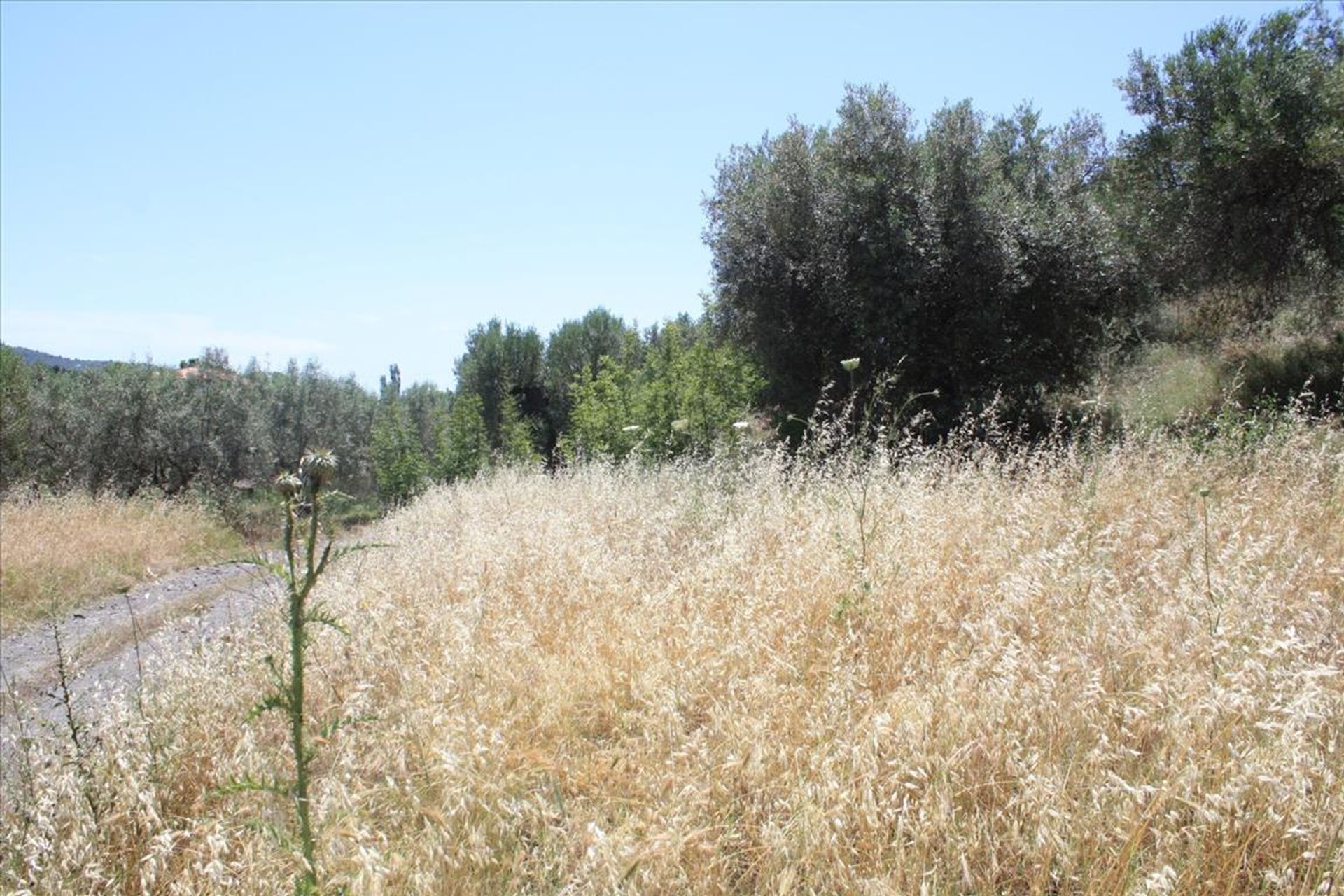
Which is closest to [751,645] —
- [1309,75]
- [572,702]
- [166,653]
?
[572,702]

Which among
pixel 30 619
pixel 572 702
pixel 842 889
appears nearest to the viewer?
pixel 842 889

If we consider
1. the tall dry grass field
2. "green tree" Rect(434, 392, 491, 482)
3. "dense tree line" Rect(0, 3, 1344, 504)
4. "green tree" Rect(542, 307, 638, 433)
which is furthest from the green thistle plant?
"green tree" Rect(542, 307, 638, 433)

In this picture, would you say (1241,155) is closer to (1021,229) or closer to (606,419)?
(1021,229)

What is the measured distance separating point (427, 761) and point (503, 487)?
736 centimetres

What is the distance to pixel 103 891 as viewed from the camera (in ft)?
7.14

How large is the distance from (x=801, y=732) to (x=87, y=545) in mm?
12657

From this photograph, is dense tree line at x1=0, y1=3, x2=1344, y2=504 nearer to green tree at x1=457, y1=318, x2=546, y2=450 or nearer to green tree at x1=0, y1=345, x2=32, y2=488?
green tree at x1=0, y1=345, x2=32, y2=488

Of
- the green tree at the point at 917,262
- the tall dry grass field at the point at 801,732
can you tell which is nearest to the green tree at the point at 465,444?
the green tree at the point at 917,262

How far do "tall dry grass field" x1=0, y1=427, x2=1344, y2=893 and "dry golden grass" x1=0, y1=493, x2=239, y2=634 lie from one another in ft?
22.2

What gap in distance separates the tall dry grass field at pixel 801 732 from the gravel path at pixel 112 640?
38 centimetres

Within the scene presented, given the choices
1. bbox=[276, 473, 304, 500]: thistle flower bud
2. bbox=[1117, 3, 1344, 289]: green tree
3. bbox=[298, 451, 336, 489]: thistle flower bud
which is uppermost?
bbox=[1117, 3, 1344, 289]: green tree

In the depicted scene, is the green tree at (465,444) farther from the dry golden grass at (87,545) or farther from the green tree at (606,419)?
the dry golden grass at (87,545)

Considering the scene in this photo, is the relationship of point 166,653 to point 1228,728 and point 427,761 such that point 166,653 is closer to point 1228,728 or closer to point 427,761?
point 427,761

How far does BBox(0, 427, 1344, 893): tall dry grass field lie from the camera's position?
78.0 inches
